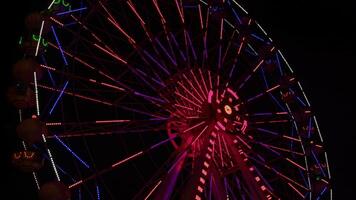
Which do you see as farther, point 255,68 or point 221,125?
point 255,68

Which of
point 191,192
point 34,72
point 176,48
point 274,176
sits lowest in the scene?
point 274,176

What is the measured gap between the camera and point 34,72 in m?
7.55

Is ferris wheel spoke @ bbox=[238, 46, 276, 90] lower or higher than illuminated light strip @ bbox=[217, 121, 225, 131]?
higher

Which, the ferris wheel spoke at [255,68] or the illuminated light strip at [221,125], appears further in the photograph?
the ferris wheel spoke at [255,68]

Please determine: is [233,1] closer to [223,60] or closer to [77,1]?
[223,60]

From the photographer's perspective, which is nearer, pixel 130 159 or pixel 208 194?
pixel 130 159

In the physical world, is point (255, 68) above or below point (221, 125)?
above

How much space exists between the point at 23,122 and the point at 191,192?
223cm

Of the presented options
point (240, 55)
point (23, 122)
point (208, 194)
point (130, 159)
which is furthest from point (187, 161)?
Answer: point (23, 122)

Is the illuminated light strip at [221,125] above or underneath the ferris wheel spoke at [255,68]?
underneath

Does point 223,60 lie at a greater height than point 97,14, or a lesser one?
lesser

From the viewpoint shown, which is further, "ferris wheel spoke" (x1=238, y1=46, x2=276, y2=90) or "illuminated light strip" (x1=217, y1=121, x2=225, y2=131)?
"ferris wheel spoke" (x1=238, y1=46, x2=276, y2=90)

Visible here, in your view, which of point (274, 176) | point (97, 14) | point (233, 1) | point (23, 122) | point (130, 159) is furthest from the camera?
point (233, 1)

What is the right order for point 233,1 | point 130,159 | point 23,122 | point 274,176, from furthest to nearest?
point 233,1 < point 274,176 < point 130,159 < point 23,122
